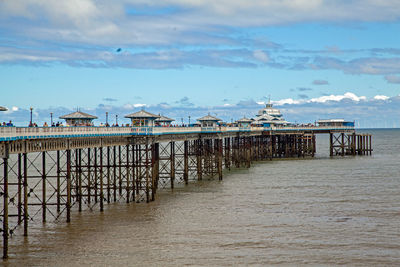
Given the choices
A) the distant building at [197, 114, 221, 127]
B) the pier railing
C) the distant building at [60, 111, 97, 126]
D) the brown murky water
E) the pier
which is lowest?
the brown murky water

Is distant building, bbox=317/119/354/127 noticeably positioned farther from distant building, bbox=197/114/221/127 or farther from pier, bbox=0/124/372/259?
distant building, bbox=197/114/221/127

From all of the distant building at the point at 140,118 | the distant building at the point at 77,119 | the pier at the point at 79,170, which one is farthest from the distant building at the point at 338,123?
the distant building at the point at 77,119

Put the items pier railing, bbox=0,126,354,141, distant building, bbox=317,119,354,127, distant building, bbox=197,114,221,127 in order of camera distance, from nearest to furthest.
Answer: pier railing, bbox=0,126,354,141, distant building, bbox=197,114,221,127, distant building, bbox=317,119,354,127

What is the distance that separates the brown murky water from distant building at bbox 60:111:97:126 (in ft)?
29.5

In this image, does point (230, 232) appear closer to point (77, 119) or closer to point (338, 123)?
point (77, 119)

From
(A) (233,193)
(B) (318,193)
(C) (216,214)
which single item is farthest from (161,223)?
(B) (318,193)

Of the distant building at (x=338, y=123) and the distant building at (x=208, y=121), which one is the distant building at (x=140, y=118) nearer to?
the distant building at (x=208, y=121)

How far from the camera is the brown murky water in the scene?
2809 centimetres

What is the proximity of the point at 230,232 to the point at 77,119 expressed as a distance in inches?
842

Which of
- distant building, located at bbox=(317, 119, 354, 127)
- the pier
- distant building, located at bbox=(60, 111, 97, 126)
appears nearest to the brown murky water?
the pier

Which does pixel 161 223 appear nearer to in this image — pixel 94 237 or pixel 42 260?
pixel 94 237

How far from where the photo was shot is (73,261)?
90.5ft

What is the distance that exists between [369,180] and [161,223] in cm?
3317

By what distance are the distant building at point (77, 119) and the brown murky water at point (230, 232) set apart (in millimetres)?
8987
